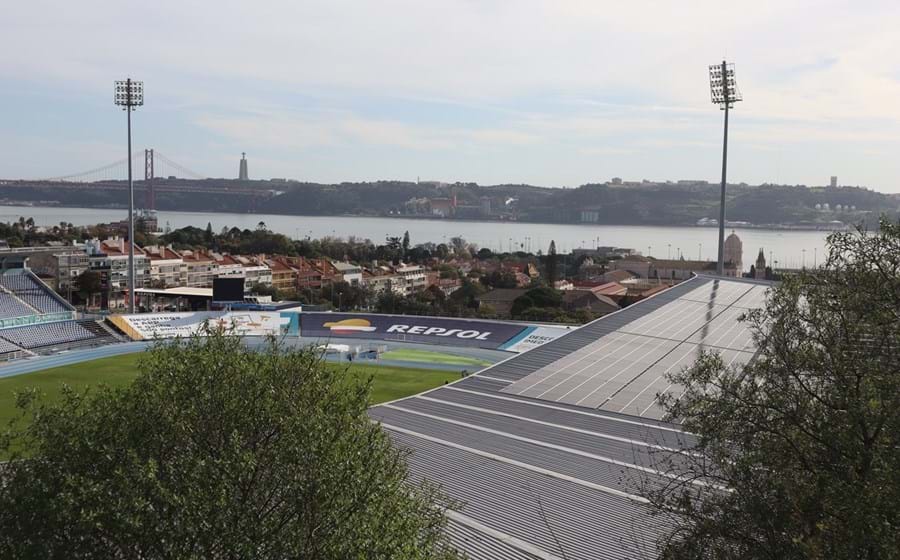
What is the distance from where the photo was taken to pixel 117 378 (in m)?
28.6

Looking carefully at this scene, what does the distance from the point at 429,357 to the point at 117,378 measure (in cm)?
1224

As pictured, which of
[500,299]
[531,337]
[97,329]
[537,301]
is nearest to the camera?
[531,337]

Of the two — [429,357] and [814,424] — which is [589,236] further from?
[814,424]

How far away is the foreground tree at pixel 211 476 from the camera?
685 cm

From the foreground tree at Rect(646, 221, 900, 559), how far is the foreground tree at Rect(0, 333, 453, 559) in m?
2.73

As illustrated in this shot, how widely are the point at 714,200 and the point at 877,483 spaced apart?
191 metres

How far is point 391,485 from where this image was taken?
7.84 m

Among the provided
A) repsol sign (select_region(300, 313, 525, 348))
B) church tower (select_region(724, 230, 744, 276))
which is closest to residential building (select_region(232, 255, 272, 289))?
repsol sign (select_region(300, 313, 525, 348))

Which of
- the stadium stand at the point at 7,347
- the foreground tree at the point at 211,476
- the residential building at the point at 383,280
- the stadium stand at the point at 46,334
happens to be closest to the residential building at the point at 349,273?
the residential building at the point at 383,280

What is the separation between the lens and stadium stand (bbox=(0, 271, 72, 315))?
38.1 m

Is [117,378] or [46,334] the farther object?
[46,334]

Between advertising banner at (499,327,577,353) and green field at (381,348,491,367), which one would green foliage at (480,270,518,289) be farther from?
green field at (381,348,491,367)

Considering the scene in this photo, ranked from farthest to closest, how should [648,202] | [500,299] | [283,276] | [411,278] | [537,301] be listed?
[648,202], [411,278], [283,276], [500,299], [537,301]

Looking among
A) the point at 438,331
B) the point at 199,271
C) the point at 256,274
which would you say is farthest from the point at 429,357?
the point at 199,271
